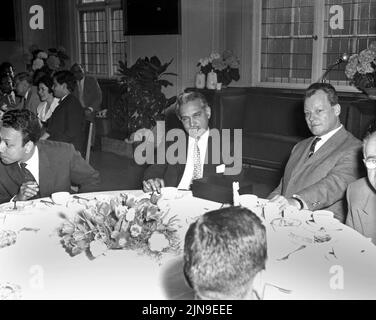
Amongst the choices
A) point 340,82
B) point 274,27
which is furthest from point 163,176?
point 274,27

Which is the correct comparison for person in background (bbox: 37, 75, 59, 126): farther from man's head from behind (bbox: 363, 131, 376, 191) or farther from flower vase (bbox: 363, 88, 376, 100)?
man's head from behind (bbox: 363, 131, 376, 191)

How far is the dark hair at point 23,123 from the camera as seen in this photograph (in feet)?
9.58

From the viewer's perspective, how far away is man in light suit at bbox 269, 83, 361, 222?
2986 mm

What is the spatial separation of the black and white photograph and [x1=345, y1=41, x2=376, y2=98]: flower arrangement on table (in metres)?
0.01

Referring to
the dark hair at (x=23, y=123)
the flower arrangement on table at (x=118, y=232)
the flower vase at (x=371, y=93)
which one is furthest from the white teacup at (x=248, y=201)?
the flower vase at (x=371, y=93)

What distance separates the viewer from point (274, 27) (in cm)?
687

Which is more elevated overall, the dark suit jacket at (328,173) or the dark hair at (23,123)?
the dark hair at (23,123)

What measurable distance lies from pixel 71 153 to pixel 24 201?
1.88 feet

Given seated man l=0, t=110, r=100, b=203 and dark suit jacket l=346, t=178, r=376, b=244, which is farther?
seated man l=0, t=110, r=100, b=203

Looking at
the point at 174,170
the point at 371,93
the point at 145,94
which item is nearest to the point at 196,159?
the point at 174,170

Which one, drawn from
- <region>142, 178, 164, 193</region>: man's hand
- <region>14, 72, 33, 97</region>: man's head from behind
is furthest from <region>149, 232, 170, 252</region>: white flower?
<region>14, 72, 33, 97</region>: man's head from behind

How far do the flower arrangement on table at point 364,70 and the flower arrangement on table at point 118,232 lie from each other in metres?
4.02

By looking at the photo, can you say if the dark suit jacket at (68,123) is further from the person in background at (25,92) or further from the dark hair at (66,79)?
the person in background at (25,92)
